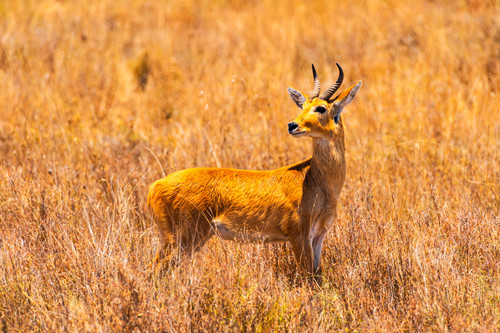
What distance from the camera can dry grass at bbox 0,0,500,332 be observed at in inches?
178

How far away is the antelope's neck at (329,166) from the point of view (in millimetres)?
5457

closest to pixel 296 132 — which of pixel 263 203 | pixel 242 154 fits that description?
pixel 263 203

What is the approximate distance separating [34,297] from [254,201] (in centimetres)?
205

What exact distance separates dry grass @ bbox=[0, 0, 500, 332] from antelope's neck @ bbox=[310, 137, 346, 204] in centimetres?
37

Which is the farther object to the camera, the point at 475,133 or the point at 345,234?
the point at 475,133

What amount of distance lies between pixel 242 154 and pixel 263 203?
2.48 metres

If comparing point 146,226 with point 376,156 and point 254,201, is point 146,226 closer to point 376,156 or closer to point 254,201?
point 254,201

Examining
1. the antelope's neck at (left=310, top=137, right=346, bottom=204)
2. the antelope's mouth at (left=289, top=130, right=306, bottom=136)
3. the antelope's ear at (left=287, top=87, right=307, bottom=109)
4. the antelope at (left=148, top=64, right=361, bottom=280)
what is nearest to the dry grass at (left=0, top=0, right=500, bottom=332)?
the antelope at (left=148, top=64, right=361, bottom=280)

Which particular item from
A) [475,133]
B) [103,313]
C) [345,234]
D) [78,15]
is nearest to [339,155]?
[345,234]

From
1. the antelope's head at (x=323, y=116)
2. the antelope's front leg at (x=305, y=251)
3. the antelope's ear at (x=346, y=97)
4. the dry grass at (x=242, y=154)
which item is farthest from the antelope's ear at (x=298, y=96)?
the antelope's front leg at (x=305, y=251)

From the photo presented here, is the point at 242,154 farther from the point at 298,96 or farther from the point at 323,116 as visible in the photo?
the point at 323,116

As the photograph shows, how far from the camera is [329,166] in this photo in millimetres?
5465

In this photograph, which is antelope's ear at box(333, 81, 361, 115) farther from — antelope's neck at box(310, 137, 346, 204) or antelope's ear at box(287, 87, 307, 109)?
antelope's ear at box(287, 87, 307, 109)

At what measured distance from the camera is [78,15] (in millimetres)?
16078
